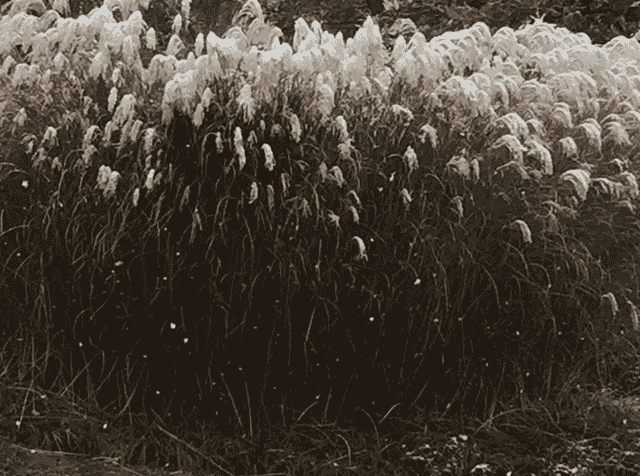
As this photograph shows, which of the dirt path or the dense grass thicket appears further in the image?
the dense grass thicket

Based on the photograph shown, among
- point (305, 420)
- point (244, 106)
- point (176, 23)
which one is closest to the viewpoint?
point (244, 106)

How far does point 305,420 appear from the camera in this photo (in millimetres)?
3631

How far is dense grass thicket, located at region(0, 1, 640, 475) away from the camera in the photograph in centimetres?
346

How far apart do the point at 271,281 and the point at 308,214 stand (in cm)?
27

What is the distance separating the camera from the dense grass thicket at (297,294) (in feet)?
11.3

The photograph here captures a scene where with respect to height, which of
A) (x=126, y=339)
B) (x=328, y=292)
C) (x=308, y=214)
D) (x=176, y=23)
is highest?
(x=176, y=23)

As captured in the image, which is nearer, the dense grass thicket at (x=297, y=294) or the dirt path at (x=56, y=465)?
the dirt path at (x=56, y=465)

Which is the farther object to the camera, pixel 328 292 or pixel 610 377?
pixel 610 377

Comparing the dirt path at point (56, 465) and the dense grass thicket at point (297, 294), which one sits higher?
the dense grass thicket at point (297, 294)

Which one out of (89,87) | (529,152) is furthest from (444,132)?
(89,87)

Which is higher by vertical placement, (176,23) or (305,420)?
(176,23)

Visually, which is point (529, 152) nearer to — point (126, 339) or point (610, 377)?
point (610, 377)

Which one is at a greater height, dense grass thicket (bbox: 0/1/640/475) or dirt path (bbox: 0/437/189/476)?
dense grass thicket (bbox: 0/1/640/475)

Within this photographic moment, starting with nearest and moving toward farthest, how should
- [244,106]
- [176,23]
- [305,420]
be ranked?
[244,106] → [305,420] → [176,23]
